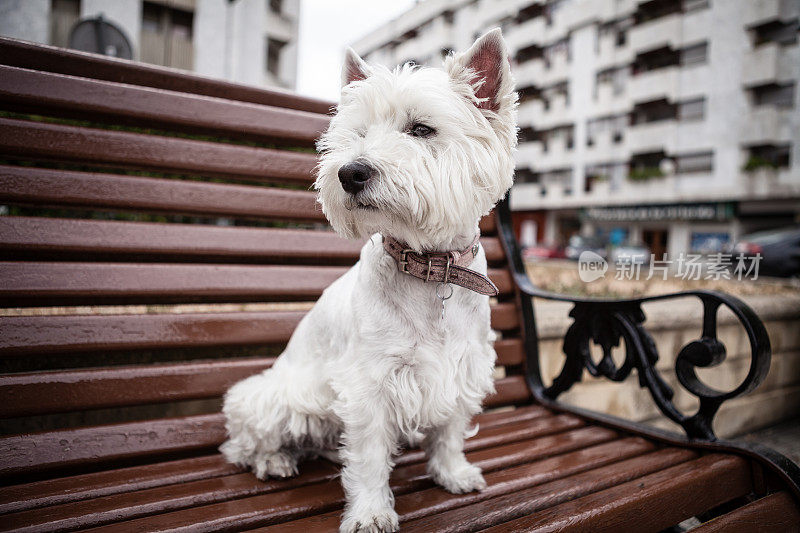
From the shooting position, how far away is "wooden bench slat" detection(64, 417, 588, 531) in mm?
1163

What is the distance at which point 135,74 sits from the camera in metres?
1.73

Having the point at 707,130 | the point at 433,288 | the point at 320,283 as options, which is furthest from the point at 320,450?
the point at 707,130

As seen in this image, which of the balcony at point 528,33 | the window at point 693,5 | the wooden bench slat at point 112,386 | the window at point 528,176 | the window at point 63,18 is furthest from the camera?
the window at point 528,176

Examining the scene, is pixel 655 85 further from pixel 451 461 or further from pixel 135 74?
pixel 451 461

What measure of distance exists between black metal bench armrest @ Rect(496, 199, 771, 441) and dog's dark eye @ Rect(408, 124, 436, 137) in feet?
3.36

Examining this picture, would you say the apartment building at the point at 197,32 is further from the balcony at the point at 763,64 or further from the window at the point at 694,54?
the window at the point at 694,54

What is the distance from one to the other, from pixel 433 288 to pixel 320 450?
29.5 inches

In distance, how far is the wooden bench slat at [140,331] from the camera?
1441 millimetres

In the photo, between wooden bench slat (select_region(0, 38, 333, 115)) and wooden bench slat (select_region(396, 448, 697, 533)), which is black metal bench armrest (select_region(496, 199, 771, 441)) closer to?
wooden bench slat (select_region(396, 448, 697, 533))

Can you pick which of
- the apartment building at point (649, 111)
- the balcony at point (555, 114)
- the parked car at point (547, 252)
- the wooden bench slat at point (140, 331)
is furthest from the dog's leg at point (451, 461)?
the balcony at point (555, 114)

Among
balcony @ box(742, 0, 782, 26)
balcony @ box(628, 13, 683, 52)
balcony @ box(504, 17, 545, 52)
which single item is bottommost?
balcony @ box(742, 0, 782, 26)

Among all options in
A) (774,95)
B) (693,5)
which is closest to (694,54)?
(693,5)

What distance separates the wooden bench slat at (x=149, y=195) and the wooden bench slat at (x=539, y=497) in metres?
1.22

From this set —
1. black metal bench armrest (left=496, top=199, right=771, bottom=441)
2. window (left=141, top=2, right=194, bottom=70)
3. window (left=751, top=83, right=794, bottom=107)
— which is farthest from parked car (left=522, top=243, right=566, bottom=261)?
black metal bench armrest (left=496, top=199, right=771, bottom=441)
